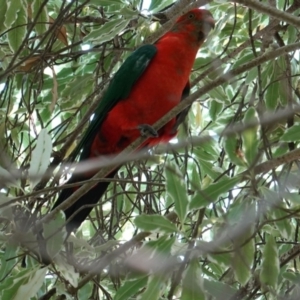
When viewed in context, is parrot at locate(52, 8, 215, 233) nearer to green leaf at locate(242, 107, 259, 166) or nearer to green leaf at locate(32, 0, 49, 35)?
green leaf at locate(32, 0, 49, 35)

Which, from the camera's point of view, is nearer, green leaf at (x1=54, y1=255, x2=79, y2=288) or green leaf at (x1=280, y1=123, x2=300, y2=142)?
green leaf at (x1=54, y1=255, x2=79, y2=288)

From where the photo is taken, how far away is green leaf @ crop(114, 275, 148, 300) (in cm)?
135

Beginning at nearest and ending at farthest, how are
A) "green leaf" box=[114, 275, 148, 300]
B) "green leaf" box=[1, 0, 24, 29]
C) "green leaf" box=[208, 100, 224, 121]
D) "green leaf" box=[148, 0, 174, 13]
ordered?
1. "green leaf" box=[114, 275, 148, 300]
2. "green leaf" box=[1, 0, 24, 29]
3. "green leaf" box=[148, 0, 174, 13]
4. "green leaf" box=[208, 100, 224, 121]

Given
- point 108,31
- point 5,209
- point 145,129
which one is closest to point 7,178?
point 5,209

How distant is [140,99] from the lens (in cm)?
210

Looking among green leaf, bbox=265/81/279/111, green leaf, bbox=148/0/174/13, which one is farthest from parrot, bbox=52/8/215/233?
green leaf, bbox=265/81/279/111

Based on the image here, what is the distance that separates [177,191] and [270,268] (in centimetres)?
27

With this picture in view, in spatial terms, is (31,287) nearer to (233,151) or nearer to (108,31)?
(233,151)

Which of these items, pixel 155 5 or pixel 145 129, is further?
pixel 145 129

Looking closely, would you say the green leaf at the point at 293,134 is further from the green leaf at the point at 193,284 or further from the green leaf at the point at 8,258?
the green leaf at the point at 8,258

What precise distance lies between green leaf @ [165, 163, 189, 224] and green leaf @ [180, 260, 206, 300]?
11cm

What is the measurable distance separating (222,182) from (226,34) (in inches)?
38.7

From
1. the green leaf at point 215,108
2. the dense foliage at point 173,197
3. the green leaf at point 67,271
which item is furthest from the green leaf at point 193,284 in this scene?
the green leaf at point 215,108

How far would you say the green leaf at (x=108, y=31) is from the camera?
1.70 m
